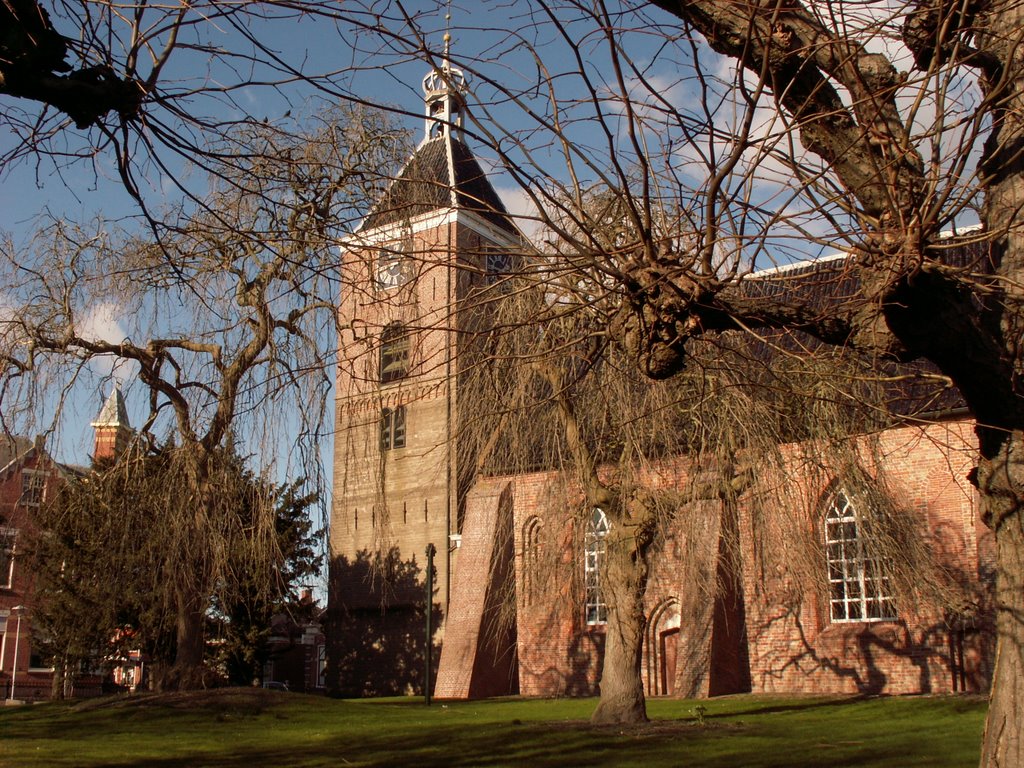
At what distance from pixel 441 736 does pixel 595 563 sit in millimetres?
8629

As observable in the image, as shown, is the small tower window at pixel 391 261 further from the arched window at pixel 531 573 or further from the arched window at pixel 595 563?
the arched window at pixel 531 573

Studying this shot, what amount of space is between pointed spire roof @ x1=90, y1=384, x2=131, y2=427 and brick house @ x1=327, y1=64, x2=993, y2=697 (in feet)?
10.5

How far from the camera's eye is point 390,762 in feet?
33.9

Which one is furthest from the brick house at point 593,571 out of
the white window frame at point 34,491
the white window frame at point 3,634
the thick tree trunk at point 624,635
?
the white window frame at point 3,634

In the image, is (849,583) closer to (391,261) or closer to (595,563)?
(595,563)

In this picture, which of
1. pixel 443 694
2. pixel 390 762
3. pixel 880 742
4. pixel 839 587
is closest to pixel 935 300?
pixel 390 762

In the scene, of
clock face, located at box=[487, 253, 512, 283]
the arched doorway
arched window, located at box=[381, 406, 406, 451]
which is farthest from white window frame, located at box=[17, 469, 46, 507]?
the arched doorway

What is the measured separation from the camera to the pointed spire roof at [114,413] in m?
12.8

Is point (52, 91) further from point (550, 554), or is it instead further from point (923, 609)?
point (923, 609)

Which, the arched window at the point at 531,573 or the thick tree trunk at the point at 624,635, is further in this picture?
the arched window at the point at 531,573

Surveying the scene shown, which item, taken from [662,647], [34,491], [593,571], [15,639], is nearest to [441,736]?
[34,491]

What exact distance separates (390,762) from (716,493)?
248 inches

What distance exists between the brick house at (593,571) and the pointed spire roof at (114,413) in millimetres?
3205

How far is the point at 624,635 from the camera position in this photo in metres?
14.2
